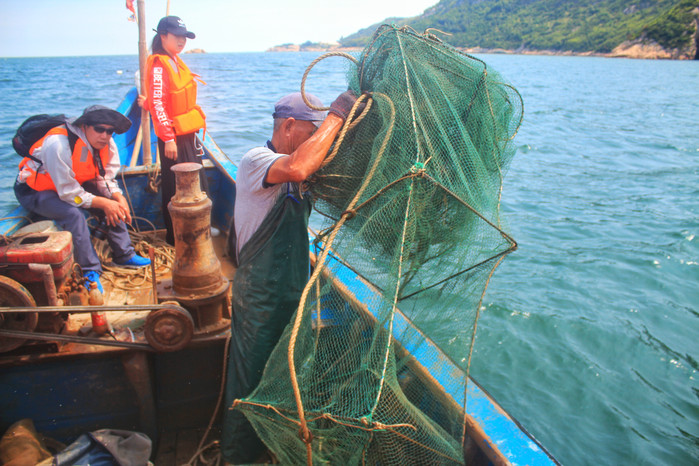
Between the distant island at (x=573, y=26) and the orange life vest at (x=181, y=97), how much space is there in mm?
72095

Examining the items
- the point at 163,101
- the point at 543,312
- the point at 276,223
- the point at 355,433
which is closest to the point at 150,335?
the point at 276,223

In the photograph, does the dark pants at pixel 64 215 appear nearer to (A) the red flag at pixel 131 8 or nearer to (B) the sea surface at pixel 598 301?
(B) the sea surface at pixel 598 301

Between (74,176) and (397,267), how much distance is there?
10.2 ft

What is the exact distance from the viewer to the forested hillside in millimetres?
74562

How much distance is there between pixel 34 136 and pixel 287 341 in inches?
121

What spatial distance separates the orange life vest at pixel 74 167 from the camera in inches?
147

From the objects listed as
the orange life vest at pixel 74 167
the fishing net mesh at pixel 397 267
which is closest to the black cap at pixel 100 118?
the orange life vest at pixel 74 167

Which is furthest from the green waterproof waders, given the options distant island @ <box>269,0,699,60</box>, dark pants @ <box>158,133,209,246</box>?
distant island @ <box>269,0,699,60</box>

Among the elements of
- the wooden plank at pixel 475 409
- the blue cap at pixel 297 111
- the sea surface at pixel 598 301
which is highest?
the blue cap at pixel 297 111

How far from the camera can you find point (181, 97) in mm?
4785

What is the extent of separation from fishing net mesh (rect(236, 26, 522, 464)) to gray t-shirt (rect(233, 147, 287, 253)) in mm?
233

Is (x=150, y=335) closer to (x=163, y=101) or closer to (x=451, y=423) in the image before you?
(x=451, y=423)

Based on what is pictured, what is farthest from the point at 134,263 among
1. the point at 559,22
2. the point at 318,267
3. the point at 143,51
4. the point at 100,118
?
the point at 559,22

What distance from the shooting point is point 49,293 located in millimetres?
2574
